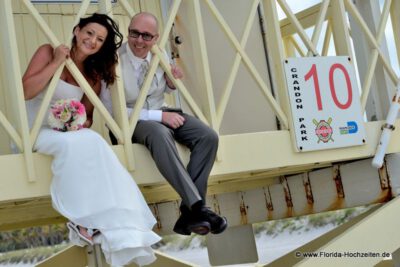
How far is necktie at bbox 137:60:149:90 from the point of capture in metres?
3.66

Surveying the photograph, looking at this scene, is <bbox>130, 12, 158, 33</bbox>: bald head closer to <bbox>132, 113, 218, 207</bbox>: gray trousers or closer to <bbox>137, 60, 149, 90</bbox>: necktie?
<bbox>137, 60, 149, 90</bbox>: necktie

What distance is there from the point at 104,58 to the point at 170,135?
1.54 feet

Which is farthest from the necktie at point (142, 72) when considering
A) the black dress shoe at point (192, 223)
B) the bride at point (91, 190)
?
the black dress shoe at point (192, 223)

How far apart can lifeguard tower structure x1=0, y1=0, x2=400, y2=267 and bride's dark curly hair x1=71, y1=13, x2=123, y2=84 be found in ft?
→ 0.20

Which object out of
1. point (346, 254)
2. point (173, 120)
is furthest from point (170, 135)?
point (346, 254)

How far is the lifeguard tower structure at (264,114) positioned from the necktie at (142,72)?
0.20 metres

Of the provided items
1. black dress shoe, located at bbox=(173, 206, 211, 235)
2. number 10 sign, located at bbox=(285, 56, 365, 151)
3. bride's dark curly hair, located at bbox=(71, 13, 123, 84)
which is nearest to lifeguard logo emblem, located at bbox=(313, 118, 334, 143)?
number 10 sign, located at bbox=(285, 56, 365, 151)

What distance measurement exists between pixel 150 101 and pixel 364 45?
1.66 meters

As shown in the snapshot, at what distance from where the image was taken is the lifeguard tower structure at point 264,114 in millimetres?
3291

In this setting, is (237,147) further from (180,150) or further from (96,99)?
(96,99)

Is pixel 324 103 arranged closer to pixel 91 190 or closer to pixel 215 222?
pixel 215 222

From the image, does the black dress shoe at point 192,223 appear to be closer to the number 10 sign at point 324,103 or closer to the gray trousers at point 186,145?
the gray trousers at point 186,145

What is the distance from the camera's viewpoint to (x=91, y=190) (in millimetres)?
2977

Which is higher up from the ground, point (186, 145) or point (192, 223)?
point (186, 145)
